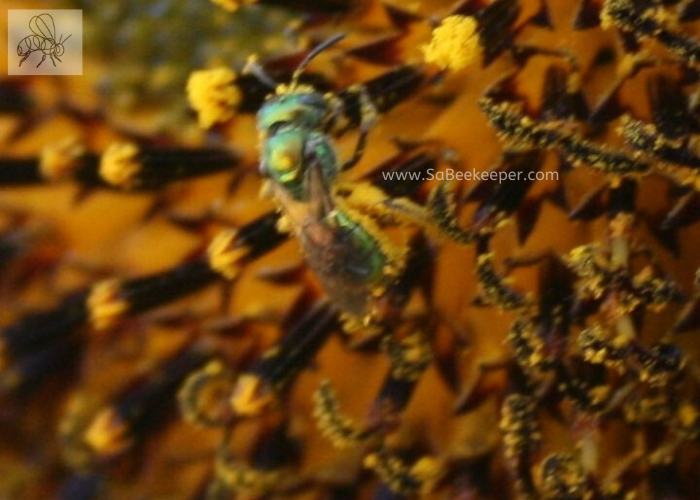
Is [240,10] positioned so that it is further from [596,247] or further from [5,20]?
[596,247]

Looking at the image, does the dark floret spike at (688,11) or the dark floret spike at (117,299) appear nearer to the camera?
the dark floret spike at (688,11)

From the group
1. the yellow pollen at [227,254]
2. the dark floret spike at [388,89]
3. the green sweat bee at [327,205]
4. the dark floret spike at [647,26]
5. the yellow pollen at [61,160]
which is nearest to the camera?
the green sweat bee at [327,205]

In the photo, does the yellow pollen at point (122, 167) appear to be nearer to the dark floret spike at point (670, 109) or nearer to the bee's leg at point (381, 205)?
the bee's leg at point (381, 205)

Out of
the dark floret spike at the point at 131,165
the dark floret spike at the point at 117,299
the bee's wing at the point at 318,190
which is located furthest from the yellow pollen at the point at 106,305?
the bee's wing at the point at 318,190

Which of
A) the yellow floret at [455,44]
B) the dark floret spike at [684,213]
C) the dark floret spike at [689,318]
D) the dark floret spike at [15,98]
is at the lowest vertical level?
the dark floret spike at [689,318]

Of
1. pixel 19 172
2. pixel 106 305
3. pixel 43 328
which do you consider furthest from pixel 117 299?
pixel 19 172

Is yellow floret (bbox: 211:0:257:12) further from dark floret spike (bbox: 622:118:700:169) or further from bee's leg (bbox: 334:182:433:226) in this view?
dark floret spike (bbox: 622:118:700:169)

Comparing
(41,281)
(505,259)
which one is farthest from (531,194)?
(41,281)

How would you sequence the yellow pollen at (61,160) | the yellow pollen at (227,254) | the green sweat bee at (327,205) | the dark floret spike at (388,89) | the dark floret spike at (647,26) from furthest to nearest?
the yellow pollen at (61,160) → the yellow pollen at (227,254) → the dark floret spike at (388,89) → the dark floret spike at (647,26) → the green sweat bee at (327,205)

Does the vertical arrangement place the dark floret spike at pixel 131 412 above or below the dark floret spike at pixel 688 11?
below
